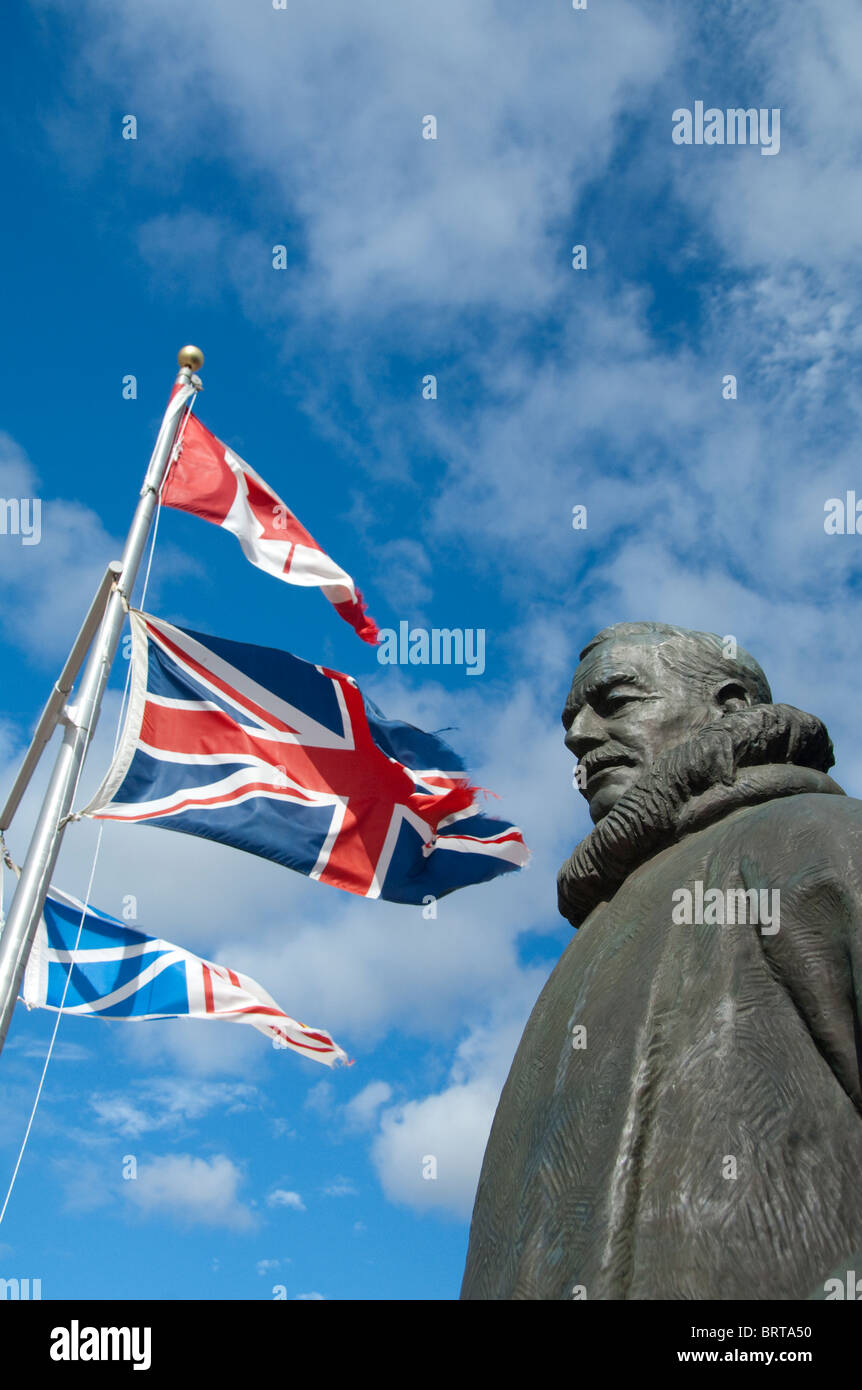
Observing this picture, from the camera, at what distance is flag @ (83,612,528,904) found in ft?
23.7

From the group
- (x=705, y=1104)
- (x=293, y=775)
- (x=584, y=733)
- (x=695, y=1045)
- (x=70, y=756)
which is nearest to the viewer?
(x=705, y=1104)

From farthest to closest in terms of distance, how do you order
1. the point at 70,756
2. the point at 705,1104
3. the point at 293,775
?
the point at 293,775, the point at 70,756, the point at 705,1104

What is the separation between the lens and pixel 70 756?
7.05m

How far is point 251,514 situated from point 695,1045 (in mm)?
6000

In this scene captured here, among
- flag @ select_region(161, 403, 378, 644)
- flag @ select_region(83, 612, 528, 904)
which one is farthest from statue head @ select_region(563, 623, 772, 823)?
flag @ select_region(161, 403, 378, 644)

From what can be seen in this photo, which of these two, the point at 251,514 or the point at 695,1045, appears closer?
the point at 695,1045

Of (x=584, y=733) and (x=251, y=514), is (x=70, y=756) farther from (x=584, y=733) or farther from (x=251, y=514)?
(x=584, y=733)

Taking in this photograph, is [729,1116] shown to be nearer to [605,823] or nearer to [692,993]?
[692,993]

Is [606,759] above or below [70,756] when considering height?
below

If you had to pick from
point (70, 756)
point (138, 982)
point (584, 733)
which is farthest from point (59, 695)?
point (584, 733)

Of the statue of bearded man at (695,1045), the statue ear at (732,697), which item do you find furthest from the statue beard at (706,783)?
the statue ear at (732,697)

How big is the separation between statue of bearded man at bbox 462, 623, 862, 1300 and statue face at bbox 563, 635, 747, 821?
0.01 m

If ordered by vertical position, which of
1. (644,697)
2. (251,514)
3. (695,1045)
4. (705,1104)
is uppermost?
(251,514)

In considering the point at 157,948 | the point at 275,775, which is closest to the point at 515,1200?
the point at 275,775
